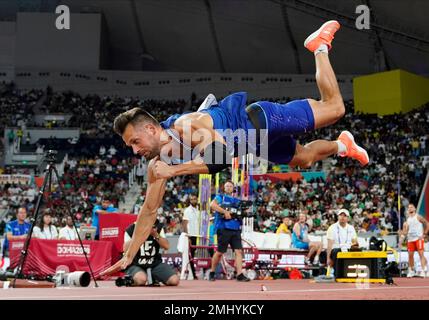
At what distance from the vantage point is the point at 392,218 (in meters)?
19.0

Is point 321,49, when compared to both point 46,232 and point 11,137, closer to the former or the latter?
point 46,232

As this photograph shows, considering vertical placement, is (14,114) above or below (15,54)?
below

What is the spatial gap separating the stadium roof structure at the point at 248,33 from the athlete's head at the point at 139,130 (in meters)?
25.5

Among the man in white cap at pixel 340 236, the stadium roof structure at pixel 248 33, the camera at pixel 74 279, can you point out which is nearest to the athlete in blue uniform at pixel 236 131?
the camera at pixel 74 279

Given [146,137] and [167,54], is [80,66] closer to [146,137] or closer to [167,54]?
Answer: [167,54]

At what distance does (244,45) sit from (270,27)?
2.07 meters

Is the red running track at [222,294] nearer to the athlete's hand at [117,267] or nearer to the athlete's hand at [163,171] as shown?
the athlete's hand at [117,267]

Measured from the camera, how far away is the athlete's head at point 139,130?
4344mm

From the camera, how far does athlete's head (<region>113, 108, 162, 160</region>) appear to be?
4.34 metres

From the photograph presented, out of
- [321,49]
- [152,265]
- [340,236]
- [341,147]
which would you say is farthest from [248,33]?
[321,49]

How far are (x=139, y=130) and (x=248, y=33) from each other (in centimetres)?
2842

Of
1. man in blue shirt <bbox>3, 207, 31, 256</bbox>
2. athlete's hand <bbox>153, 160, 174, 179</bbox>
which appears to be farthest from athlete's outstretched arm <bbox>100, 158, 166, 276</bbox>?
man in blue shirt <bbox>3, 207, 31, 256</bbox>

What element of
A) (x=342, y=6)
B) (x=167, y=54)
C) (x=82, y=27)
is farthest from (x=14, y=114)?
(x=342, y=6)

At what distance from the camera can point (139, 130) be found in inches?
171
